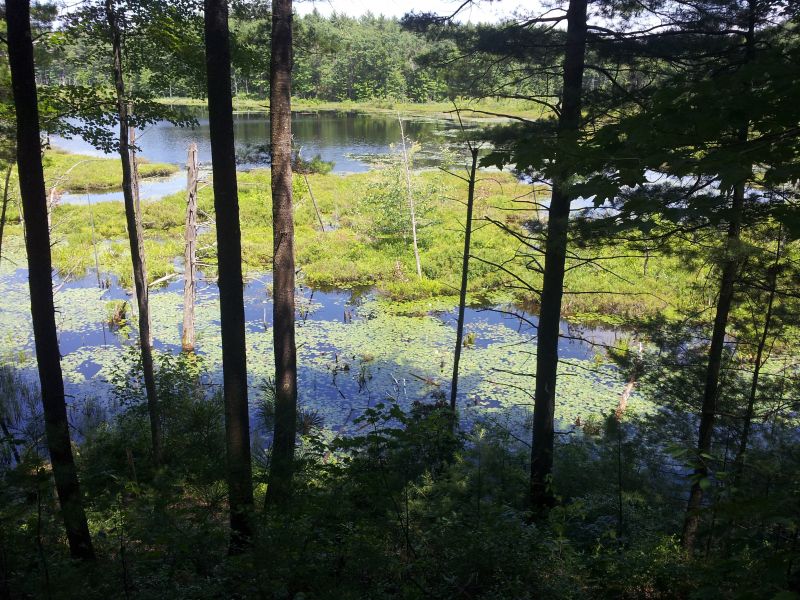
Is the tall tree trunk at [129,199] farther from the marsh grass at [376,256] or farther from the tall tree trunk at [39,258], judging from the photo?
the marsh grass at [376,256]

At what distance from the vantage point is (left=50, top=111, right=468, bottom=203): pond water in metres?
37.5

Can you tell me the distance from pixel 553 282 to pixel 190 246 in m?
10.9

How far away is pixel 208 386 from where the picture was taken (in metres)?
13.4

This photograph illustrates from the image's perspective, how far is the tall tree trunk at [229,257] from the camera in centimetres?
563

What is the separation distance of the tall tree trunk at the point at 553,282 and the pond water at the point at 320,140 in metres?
26.3

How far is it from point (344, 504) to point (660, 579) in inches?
124

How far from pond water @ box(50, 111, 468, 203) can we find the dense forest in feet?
76.4

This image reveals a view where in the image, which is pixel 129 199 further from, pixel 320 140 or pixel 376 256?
pixel 320 140

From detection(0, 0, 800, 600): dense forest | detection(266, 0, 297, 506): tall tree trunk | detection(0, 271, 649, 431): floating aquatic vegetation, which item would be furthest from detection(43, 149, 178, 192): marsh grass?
detection(266, 0, 297, 506): tall tree trunk

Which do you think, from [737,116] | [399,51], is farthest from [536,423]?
[399,51]

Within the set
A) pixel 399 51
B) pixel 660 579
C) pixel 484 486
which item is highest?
pixel 399 51

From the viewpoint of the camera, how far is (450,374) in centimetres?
1462

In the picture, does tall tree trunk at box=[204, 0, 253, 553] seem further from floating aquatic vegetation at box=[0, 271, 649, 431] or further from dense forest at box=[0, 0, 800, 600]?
floating aquatic vegetation at box=[0, 271, 649, 431]

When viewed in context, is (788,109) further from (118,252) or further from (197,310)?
(118,252)
